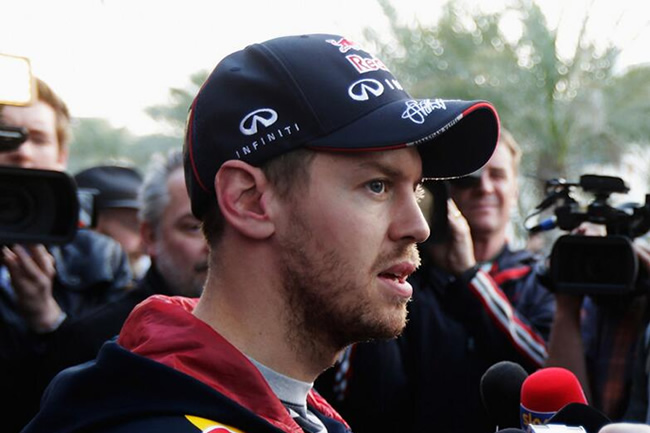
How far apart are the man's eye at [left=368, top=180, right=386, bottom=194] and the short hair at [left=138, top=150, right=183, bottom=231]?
176 centimetres

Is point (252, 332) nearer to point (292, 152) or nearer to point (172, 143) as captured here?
point (292, 152)

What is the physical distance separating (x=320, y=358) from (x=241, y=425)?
0.31m

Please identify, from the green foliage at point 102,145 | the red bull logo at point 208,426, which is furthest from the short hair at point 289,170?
the green foliage at point 102,145

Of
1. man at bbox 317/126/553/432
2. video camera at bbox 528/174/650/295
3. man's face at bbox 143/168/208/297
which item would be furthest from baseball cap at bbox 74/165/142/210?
video camera at bbox 528/174/650/295

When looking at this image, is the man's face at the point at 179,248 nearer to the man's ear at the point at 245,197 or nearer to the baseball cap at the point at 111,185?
the man's ear at the point at 245,197

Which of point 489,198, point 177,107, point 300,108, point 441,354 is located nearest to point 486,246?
point 489,198

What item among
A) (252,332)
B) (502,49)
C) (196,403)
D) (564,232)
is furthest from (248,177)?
(502,49)

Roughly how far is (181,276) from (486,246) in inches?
51.2

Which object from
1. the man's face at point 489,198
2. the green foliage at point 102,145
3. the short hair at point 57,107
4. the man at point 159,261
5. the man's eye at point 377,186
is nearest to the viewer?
the man's eye at point 377,186

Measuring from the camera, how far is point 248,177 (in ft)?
5.10

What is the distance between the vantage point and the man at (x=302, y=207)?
4.96 feet

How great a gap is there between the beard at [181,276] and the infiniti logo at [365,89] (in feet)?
5.28

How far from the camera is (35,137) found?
10.00ft

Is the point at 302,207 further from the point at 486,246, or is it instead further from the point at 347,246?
the point at 486,246
